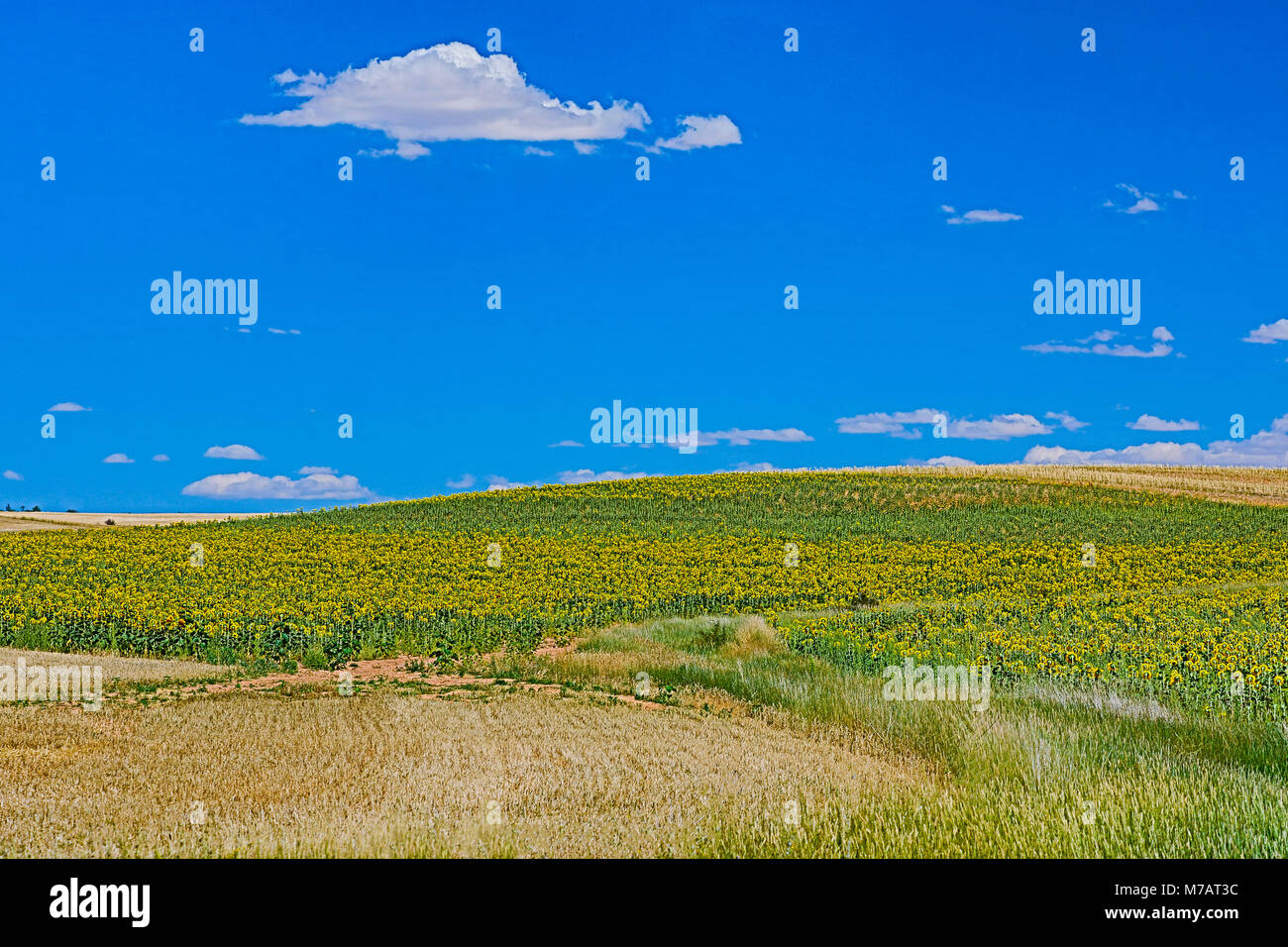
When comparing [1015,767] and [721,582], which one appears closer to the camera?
[1015,767]

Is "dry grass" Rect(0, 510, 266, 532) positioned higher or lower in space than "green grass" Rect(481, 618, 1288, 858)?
higher

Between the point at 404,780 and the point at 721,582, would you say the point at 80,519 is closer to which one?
the point at 721,582

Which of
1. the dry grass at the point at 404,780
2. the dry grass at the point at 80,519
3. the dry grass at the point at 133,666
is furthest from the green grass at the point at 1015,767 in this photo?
the dry grass at the point at 80,519

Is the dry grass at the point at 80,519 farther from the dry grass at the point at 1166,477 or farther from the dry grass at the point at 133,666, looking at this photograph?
the dry grass at the point at 1166,477

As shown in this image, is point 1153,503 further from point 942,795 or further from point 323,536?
point 942,795

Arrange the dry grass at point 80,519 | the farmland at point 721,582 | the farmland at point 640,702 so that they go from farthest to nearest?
the dry grass at point 80,519
the farmland at point 721,582
the farmland at point 640,702

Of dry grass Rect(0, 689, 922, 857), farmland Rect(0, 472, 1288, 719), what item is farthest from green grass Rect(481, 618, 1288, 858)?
farmland Rect(0, 472, 1288, 719)

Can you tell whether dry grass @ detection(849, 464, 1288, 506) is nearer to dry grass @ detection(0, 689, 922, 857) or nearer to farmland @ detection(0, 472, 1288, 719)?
farmland @ detection(0, 472, 1288, 719)

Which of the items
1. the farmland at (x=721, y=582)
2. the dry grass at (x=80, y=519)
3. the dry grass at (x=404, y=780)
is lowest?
the dry grass at (x=404, y=780)

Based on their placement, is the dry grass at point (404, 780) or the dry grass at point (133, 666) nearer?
the dry grass at point (404, 780)

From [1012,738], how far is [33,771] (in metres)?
10.5

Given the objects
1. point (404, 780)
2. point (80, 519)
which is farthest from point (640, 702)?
point (80, 519)

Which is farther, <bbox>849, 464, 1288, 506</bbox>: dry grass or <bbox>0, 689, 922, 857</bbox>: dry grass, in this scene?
<bbox>849, 464, 1288, 506</bbox>: dry grass
